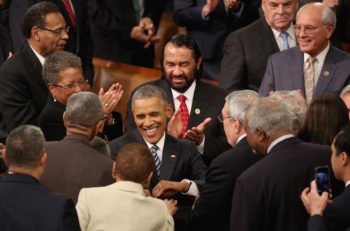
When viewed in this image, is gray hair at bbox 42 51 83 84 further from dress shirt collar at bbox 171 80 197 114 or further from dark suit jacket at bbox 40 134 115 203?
dark suit jacket at bbox 40 134 115 203

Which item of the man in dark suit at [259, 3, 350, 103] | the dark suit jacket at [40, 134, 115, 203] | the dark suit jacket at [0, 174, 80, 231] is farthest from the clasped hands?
the dark suit jacket at [0, 174, 80, 231]

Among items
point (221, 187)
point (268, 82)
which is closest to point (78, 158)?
point (221, 187)

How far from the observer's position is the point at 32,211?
3254mm

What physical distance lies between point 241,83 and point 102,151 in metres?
2.16

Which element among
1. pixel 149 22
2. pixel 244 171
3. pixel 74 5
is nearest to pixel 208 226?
pixel 244 171

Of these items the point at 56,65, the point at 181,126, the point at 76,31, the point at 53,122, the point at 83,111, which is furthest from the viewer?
the point at 76,31

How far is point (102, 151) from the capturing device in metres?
4.07

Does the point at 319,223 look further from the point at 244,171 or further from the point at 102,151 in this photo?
the point at 102,151

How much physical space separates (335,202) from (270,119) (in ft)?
1.86

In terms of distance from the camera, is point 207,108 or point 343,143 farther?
point 207,108

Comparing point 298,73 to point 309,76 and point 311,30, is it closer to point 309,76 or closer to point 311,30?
point 309,76

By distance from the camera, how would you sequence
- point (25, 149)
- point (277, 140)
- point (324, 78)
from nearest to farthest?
point (25, 149), point (277, 140), point (324, 78)

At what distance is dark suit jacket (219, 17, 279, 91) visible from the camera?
19.4 ft

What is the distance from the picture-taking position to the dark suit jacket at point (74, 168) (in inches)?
147
